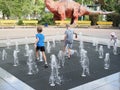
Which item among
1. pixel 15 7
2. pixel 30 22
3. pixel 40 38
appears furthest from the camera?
pixel 15 7

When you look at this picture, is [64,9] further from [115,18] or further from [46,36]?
[46,36]

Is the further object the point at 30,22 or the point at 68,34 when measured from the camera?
the point at 30,22

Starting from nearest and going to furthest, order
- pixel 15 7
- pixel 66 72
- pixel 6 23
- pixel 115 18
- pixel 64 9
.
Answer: pixel 66 72, pixel 6 23, pixel 64 9, pixel 115 18, pixel 15 7

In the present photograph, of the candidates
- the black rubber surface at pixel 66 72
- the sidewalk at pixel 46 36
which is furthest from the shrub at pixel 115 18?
the black rubber surface at pixel 66 72

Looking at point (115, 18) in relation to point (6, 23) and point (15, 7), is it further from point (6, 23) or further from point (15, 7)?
point (15, 7)

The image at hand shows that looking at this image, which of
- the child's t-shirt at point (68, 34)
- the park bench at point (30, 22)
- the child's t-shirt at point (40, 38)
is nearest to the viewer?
the child's t-shirt at point (40, 38)

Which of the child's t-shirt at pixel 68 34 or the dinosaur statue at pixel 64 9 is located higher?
the dinosaur statue at pixel 64 9

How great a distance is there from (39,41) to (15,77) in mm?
2066

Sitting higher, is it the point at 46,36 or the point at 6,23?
the point at 6,23

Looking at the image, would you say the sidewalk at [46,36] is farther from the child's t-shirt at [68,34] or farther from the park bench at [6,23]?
the park bench at [6,23]

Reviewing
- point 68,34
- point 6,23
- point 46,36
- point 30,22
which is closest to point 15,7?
point 30,22

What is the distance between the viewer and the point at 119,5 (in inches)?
1292

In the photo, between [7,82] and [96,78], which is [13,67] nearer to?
[7,82]

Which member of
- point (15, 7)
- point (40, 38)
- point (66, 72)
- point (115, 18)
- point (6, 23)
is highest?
point (15, 7)
